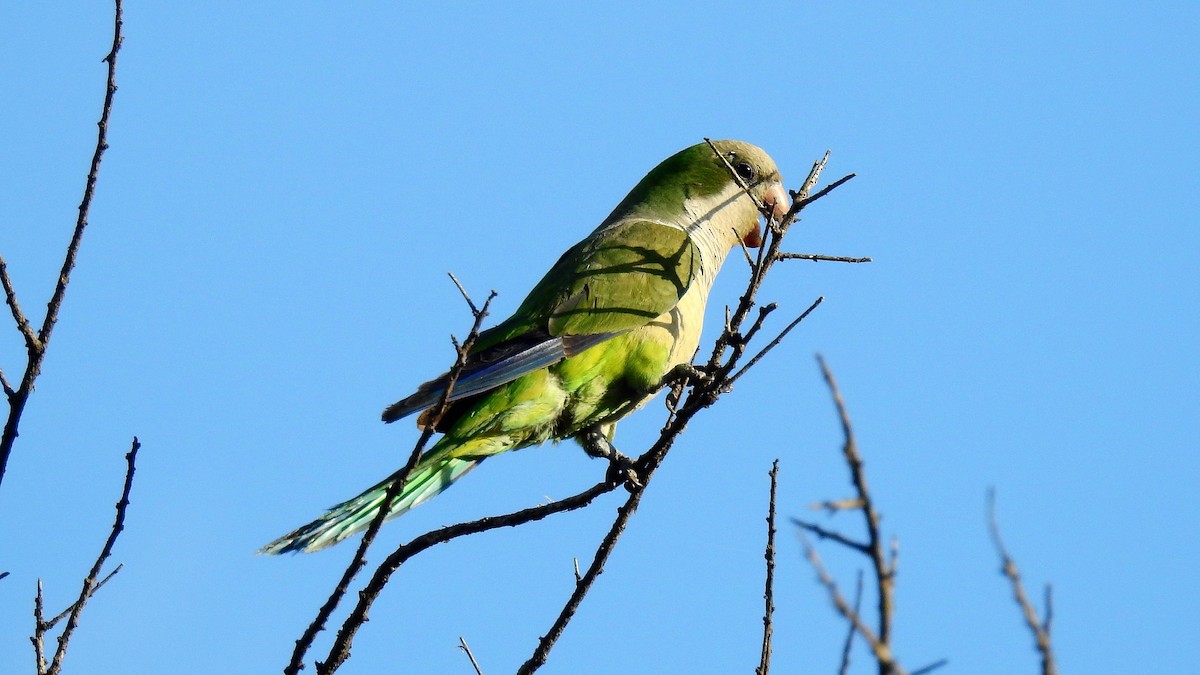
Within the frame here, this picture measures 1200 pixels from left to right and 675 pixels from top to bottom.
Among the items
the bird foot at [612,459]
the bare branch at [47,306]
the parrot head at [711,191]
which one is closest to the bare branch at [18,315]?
the bare branch at [47,306]

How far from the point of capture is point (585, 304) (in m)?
4.93

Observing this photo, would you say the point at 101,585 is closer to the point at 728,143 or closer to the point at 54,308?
the point at 54,308

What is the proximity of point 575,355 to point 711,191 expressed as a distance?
1.58 meters

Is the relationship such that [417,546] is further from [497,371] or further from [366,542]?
[497,371]

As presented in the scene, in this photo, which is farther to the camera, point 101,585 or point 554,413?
point 554,413

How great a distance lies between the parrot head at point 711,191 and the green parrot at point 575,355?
21mm

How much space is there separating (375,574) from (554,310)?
197 centimetres

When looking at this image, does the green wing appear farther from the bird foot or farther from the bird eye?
the bird eye

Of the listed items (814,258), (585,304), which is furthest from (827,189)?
(585,304)

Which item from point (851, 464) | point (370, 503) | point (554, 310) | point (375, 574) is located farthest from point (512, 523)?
point (851, 464)

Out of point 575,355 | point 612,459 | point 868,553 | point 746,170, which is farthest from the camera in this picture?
point 746,170

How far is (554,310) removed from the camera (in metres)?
4.94

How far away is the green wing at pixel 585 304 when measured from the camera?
4457 millimetres

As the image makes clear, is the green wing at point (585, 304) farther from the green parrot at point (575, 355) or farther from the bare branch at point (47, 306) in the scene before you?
the bare branch at point (47, 306)
